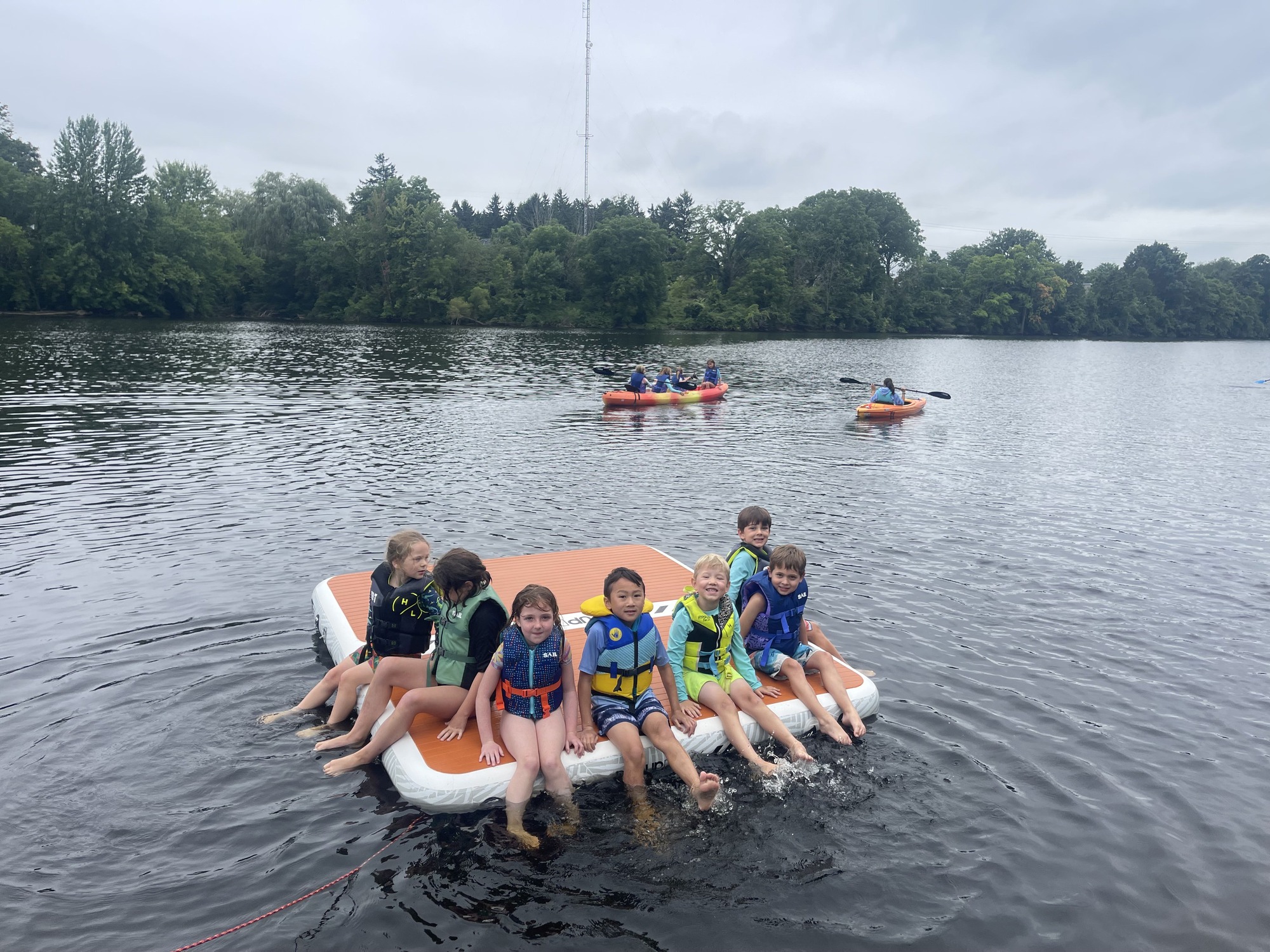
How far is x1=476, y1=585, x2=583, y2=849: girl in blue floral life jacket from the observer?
4996 millimetres

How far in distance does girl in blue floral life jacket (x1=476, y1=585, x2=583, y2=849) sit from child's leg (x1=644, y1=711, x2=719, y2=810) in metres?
0.50

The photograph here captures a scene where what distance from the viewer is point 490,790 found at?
500cm

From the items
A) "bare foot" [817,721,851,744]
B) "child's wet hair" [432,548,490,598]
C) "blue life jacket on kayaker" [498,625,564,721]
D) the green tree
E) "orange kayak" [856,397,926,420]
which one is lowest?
"bare foot" [817,721,851,744]

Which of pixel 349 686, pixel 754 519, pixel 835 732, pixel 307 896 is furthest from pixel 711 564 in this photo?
pixel 307 896

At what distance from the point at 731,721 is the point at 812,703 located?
726 millimetres

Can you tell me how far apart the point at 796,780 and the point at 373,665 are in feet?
10.2

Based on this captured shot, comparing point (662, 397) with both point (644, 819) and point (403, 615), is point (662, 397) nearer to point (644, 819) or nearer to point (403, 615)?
point (403, 615)

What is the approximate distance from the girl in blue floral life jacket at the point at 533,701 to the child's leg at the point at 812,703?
5.78 ft

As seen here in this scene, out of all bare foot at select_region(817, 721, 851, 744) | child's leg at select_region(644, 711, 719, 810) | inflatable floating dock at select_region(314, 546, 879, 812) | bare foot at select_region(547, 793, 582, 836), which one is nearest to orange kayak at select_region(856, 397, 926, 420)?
inflatable floating dock at select_region(314, 546, 879, 812)

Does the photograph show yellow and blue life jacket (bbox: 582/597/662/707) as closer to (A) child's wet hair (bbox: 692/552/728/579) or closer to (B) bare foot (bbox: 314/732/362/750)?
(A) child's wet hair (bbox: 692/552/728/579)

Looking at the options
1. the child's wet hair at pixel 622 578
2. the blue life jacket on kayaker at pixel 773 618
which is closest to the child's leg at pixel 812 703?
the blue life jacket on kayaker at pixel 773 618

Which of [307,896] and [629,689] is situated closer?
[307,896]

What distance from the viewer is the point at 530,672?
17.0 ft

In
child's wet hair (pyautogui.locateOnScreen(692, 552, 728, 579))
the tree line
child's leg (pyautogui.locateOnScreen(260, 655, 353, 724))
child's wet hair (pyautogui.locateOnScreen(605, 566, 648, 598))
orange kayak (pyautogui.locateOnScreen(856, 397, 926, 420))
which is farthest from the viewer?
the tree line
